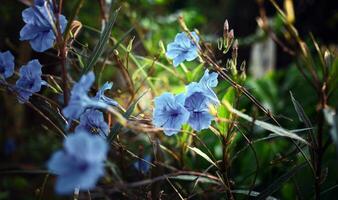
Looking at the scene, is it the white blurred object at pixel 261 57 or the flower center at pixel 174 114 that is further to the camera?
the white blurred object at pixel 261 57

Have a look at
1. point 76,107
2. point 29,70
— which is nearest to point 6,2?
point 29,70

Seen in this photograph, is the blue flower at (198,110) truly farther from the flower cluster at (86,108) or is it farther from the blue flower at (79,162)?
the blue flower at (79,162)

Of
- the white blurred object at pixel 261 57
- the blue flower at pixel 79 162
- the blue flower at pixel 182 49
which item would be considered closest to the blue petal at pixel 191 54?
the blue flower at pixel 182 49

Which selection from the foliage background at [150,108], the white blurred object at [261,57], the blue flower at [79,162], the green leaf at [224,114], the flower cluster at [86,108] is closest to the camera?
the blue flower at [79,162]

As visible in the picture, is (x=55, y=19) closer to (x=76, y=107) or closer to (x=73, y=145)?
(x=76, y=107)

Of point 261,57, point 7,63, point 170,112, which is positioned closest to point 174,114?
point 170,112

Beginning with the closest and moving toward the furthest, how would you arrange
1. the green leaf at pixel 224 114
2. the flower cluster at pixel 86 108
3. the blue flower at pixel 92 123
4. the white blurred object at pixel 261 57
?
the flower cluster at pixel 86 108 → the blue flower at pixel 92 123 → the green leaf at pixel 224 114 → the white blurred object at pixel 261 57
